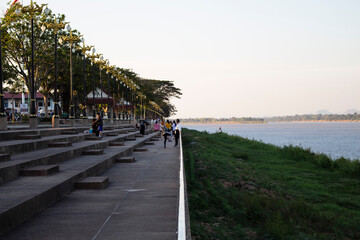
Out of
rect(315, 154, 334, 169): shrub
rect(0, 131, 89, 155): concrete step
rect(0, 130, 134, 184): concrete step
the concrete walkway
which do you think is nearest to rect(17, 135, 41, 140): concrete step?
rect(0, 131, 89, 155): concrete step

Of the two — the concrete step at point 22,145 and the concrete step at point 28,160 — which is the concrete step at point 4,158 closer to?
the concrete step at point 28,160

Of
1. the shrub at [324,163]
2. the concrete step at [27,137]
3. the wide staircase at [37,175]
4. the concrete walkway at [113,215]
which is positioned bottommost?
the shrub at [324,163]

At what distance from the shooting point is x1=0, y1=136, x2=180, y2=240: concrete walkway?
246 inches

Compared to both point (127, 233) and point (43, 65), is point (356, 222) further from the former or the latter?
point (43, 65)

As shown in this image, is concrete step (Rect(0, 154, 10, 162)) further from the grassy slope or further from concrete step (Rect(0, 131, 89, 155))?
the grassy slope

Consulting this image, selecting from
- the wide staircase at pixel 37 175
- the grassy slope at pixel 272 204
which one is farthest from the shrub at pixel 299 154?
the wide staircase at pixel 37 175

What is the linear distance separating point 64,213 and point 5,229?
1419mm

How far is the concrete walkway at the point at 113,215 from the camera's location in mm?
6242

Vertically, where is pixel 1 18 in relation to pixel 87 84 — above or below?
above

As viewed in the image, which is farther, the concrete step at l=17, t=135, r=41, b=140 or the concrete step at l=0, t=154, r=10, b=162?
the concrete step at l=17, t=135, r=41, b=140

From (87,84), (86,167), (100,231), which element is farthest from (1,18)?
(100,231)

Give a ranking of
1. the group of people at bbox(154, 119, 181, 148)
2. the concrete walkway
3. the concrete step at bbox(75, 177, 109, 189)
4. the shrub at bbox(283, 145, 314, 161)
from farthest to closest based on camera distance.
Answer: the shrub at bbox(283, 145, 314, 161), the group of people at bbox(154, 119, 181, 148), the concrete step at bbox(75, 177, 109, 189), the concrete walkway

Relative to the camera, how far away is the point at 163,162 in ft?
54.9

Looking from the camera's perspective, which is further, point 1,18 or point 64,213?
point 1,18
